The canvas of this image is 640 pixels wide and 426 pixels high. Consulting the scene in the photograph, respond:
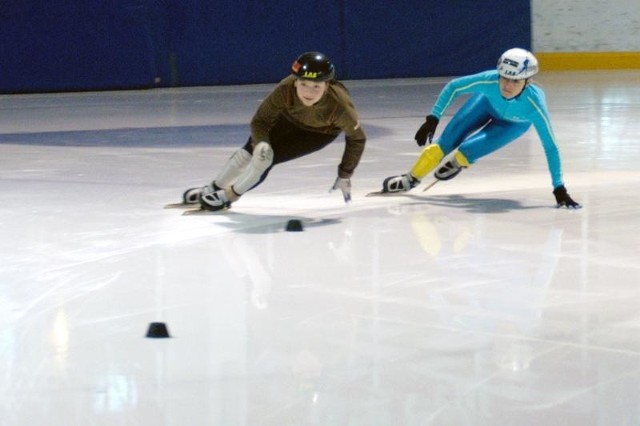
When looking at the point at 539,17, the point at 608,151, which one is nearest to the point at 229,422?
the point at 608,151

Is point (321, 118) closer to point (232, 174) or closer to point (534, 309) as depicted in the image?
point (232, 174)

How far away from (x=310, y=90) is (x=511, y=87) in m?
1.19

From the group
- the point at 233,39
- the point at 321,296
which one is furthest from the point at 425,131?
the point at 233,39

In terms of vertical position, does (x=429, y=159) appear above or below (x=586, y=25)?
below

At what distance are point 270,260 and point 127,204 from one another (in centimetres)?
171

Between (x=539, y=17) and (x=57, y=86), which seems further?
(x=539, y=17)

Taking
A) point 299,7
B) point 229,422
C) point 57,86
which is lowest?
point 229,422

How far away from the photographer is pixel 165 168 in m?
7.91

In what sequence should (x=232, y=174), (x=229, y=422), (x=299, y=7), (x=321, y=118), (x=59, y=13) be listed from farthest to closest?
(x=299, y=7), (x=59, y=13), (x=232, y=174), (x=321, y=118), (x=229, y=422)

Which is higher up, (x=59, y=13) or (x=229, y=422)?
(x=59, y=13)

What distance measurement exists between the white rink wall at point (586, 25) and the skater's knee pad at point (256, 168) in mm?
11970

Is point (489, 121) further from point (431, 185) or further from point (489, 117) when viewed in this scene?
point (431, 185)

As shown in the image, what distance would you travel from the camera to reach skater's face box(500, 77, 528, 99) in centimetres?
604

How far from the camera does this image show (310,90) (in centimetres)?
544
